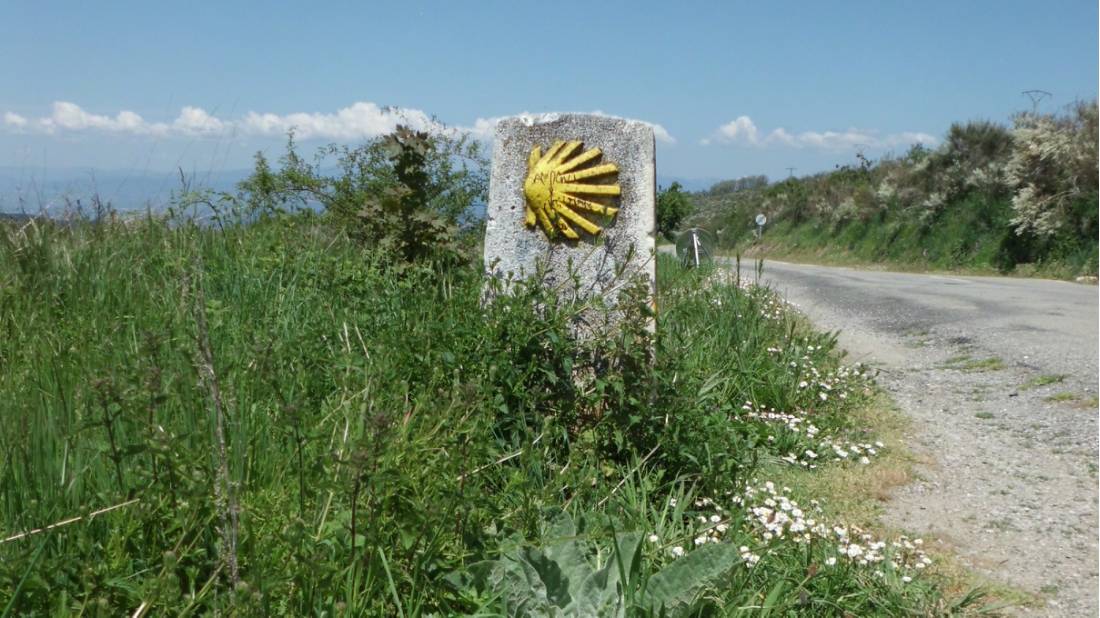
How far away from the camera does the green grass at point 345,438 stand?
212 centimetres

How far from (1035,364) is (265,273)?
530 cm

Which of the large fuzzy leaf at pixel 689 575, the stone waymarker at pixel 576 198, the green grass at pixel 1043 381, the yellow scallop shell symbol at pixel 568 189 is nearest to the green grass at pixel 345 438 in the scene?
the large fuzzy leaf at pixel 689 575

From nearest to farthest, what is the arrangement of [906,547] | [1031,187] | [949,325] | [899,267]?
[906,547], [949,325], [1031,187], [899,267]

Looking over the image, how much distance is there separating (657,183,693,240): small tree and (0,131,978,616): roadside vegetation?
83.0 feet

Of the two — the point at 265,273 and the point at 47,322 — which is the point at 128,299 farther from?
the point at 265,273

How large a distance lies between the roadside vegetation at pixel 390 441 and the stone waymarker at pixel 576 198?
39cm

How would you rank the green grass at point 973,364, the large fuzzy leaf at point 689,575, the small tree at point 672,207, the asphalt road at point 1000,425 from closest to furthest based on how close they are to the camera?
the large fuzzy leaf at point 689,575 < the asphalt road at point 1000,425 < the green grass at point 973,364 < the small tree at point 672,207

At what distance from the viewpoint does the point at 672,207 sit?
3189cm

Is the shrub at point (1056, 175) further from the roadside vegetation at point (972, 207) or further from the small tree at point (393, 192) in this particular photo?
the small tree at point (393, 192)

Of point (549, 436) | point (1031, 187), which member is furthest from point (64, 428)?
point (1031, 187)

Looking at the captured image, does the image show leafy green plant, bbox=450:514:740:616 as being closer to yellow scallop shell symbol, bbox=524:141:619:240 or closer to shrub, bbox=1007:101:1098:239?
yellow scallop shell symbol, bbox=524:141:619:240

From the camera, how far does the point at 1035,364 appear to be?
6527mm

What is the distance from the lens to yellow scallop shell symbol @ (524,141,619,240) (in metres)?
4.92

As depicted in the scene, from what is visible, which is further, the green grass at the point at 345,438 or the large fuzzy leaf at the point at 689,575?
the large fuzzy leaf at the point at 689,575
